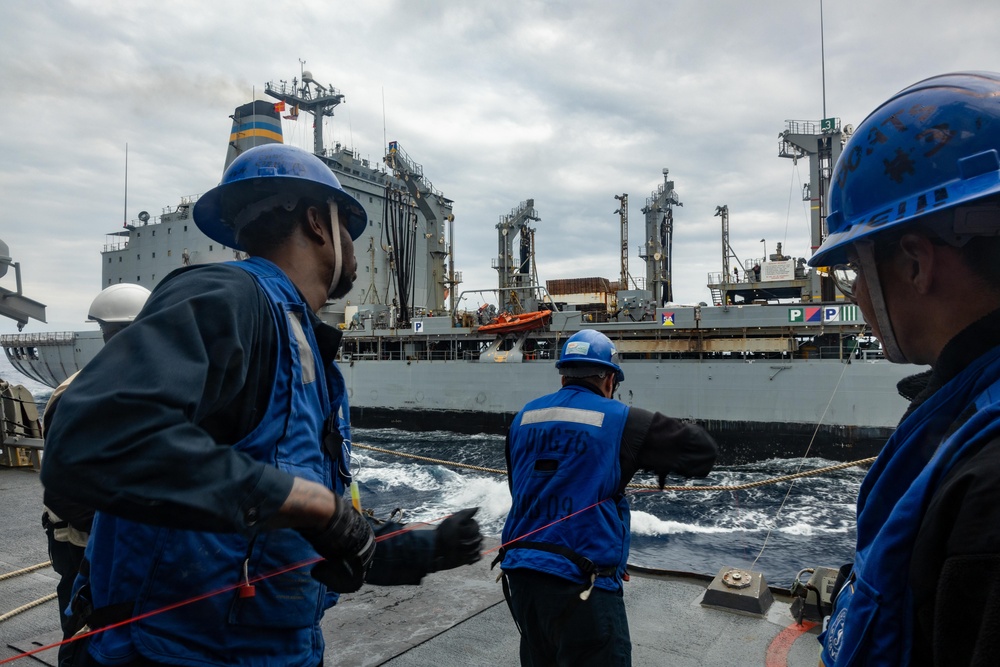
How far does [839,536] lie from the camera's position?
9.94m

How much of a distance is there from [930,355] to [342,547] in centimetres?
113

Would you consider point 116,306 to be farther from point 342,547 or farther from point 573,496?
point 342,547

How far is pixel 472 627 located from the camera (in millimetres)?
3176

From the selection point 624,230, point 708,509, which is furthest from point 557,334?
point 624,230

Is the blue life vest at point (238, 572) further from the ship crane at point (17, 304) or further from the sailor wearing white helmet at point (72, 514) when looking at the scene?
the ship crane at point (17, 304)

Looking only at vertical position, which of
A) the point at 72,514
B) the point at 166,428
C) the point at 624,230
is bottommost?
the point at 72,514

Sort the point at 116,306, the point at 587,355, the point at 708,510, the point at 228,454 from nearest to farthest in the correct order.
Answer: the point at 228,454 < the point at 587,355 < the point at 116,306 < the point at 708,510

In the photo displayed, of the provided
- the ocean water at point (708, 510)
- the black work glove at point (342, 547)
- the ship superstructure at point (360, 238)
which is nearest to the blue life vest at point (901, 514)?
the black work glove at point (342, 547)

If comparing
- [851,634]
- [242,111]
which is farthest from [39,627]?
[242,111]

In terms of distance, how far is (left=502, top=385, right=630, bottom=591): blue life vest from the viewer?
212 centimetres

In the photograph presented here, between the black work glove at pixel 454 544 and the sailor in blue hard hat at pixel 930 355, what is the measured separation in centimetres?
93

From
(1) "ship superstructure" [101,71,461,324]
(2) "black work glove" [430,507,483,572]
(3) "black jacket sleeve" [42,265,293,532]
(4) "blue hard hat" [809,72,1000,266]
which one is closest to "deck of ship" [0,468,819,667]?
(2) "black work glove" [430,507,483,572]

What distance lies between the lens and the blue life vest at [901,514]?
75 cm

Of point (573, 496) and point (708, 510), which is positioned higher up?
point (573, 496)
